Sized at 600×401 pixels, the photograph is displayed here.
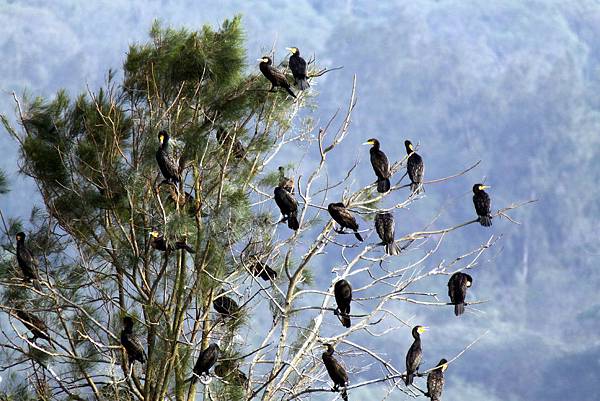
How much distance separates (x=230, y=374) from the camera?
708 cm

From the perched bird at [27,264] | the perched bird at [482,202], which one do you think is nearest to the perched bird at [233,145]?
the perched bird at [27,264]

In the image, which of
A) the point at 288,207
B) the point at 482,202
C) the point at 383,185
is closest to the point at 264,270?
the point at 288,207

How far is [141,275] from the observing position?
7367mm

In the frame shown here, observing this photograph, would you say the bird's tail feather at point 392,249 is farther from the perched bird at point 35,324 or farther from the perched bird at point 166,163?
the perched bird at point 35,324

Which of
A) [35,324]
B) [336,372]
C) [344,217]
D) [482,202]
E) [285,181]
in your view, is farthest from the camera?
[285,181]

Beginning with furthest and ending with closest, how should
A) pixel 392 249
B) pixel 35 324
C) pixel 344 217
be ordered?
pixel 35 324
pixel 392 249
pixel 344 217

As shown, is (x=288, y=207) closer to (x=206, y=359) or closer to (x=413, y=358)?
(x=206, y=359)

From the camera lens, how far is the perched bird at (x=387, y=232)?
21.6ft

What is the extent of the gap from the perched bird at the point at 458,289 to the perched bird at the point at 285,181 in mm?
1153

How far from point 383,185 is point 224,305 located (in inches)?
50.8

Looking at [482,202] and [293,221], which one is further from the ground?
[482,202]

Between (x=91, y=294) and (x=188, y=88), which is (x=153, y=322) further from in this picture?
(x=188, y=88)

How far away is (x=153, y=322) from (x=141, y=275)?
1.18 ft

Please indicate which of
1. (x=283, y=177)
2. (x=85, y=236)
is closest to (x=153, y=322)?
(x=85, y=236)
